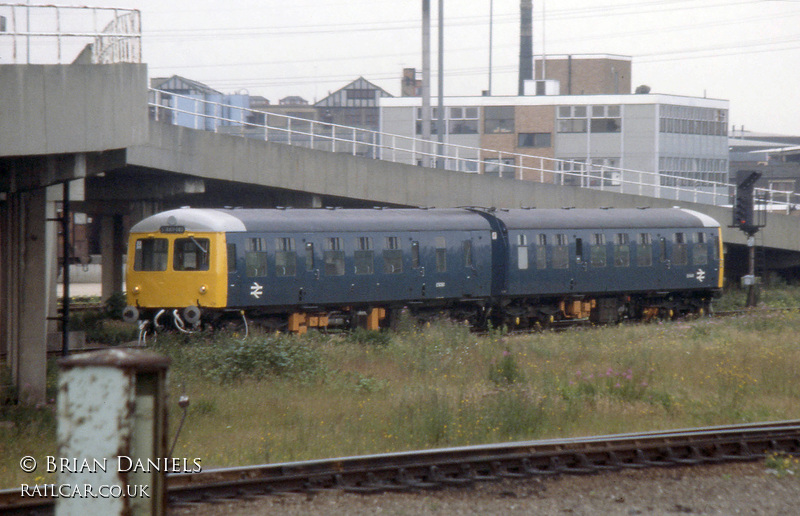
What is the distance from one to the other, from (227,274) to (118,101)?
667cm

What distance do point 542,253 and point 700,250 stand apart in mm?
6051

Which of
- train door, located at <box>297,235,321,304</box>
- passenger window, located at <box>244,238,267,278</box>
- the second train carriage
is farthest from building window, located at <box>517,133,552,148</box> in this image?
passenger window, located at <box>244,238,267,278</box>

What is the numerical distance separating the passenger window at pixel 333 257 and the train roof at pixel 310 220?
31 cm

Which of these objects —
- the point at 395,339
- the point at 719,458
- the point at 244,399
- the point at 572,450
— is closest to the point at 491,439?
the point at 572,450

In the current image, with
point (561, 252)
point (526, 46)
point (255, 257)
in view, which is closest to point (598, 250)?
point (561, 252)

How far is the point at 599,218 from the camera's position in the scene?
1011 inches

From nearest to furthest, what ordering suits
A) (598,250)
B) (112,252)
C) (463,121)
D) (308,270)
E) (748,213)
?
(308,270)
(598,250)
(748,213)
(112,252)
(463,121)

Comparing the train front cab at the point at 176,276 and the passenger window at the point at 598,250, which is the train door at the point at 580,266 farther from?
the train front cab at the point at 176,276

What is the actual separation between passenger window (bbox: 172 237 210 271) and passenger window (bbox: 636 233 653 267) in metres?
12.9

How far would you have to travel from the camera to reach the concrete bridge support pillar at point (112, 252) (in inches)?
1367

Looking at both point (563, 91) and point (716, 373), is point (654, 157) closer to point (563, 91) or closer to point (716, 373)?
point (563, 91)

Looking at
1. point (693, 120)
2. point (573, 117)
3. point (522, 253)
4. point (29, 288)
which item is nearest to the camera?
point (29, 288)

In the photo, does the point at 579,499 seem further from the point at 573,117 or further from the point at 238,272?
the point at 573,117

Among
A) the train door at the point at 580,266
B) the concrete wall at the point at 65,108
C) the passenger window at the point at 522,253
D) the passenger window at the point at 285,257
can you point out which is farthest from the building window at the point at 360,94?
the concrete wall at the point at 65,108
